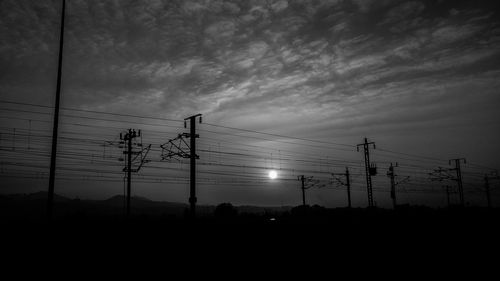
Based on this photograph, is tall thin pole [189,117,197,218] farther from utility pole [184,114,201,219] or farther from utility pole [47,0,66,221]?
utility pole [47,0,66,221]

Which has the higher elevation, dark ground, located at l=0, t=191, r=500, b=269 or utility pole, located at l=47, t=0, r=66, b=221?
utility pole, located at l=47, t=0, r=66, b=221

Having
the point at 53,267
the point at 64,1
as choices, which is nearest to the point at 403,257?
the point at 53,267

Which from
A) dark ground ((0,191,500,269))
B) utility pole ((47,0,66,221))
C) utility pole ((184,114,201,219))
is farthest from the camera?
utility pole ((184,114,201,219))

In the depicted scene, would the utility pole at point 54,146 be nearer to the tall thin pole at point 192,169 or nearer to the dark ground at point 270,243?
the dark ground at point 270,243

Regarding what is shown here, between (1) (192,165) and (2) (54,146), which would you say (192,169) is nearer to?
(1) (192,165)

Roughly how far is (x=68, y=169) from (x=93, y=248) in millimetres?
15559

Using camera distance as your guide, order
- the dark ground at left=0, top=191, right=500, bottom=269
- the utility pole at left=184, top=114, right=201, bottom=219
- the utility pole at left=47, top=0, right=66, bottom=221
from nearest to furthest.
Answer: the utility pole at left=47, top=0, right=66, bottom=221
the dark ground at left=0, top=191, right=500, bottom=269
the utility pole at left=184, top=114, right=201, bottom=219

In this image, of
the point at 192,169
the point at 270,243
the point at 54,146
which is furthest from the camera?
the point at 192,169

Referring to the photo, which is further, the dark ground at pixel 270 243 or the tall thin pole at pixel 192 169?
the tall thin pole at pixel 192 169

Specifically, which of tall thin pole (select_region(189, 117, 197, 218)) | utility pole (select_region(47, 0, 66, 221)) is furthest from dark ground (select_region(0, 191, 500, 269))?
tall thin pole (select_region(189, 117, 197, 218))

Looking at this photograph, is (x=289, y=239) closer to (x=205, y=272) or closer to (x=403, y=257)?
(x=403, y=257)

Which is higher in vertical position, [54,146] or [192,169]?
[54,146]

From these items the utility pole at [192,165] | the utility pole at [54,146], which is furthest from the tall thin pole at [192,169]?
the utility pole at [54,146]

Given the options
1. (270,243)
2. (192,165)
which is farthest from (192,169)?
(270,243)
